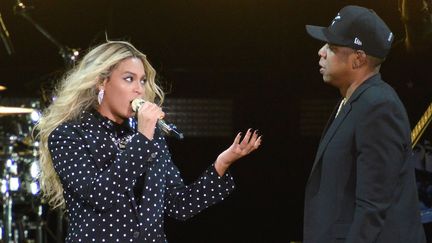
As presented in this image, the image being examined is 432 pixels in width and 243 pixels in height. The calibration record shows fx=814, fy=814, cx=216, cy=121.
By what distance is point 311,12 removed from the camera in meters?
7.12

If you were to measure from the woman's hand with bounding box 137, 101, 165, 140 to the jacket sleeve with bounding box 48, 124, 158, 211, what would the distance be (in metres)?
0.02

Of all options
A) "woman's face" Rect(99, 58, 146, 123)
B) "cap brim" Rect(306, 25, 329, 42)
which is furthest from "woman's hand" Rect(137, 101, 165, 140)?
"cap brim" Rect(306, 25, 329, 42)

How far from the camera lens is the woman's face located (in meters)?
3.14

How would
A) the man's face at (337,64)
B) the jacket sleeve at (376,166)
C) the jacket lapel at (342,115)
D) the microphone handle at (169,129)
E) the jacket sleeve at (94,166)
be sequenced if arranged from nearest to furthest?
the jacket sleeve at (376,166) → the jacket lapel at (342,115) → the man's face at (337,64) → the jacket sleeve at (94,166) → the microphone handle at (169,129)

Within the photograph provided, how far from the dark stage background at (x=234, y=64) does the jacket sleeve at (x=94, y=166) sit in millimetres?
4136

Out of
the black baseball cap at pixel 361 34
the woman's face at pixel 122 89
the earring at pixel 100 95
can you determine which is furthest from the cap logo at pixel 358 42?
the earring at pixel 100 95

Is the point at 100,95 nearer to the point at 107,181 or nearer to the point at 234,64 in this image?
the point at 107,181

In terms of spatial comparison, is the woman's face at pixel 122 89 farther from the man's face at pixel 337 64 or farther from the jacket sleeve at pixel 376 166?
the jacket sleeve at pixel 376 166

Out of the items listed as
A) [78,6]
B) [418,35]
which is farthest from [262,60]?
[418,35]

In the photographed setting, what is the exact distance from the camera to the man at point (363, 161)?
2.48 m

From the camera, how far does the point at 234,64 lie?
7.39 metres

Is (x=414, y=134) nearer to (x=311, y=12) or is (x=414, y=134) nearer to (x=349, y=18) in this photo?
(x=349, y=18)

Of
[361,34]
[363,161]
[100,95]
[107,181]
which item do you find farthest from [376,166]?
[100,95]

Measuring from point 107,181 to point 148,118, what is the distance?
0.89ft
